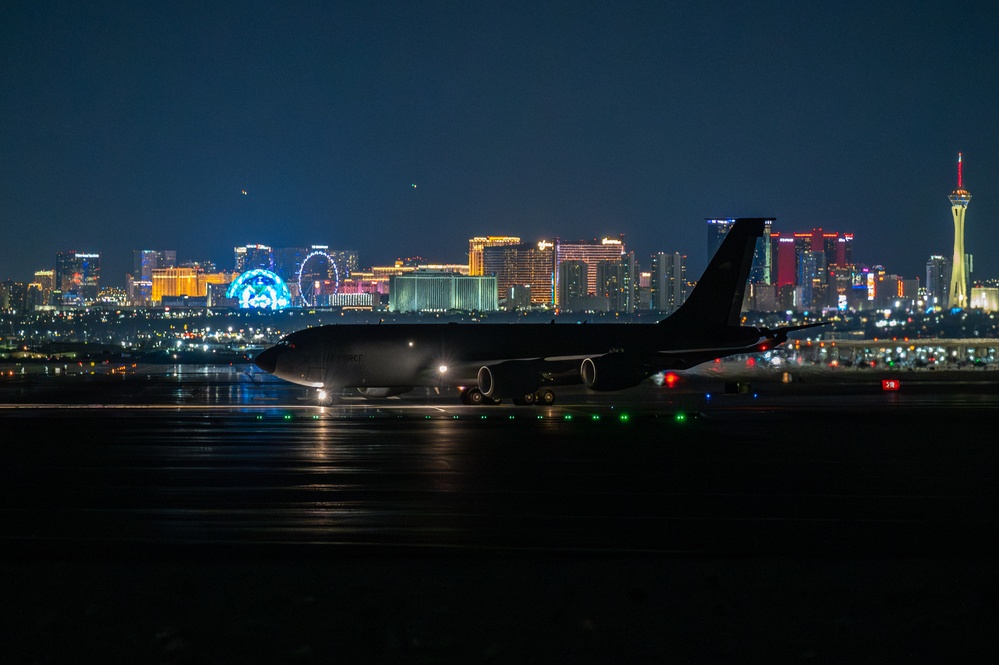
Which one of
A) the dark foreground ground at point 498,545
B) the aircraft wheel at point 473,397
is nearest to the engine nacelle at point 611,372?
the aircraft wheel at point 473,397

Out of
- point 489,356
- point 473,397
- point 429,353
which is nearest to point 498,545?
point 473,397

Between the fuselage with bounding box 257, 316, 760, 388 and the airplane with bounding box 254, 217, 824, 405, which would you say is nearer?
the airplane with bounding box 254, 217, 824, 405

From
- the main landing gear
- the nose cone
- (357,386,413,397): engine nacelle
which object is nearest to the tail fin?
the main landing gear

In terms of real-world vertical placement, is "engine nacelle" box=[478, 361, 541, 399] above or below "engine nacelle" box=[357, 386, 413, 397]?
above

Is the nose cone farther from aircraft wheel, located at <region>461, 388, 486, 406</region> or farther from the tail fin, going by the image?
the tail fin

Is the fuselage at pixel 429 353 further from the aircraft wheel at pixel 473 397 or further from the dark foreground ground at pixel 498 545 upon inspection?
the dark foreground ground at pixel 498 545

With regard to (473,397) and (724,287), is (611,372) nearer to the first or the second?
(473,397)
